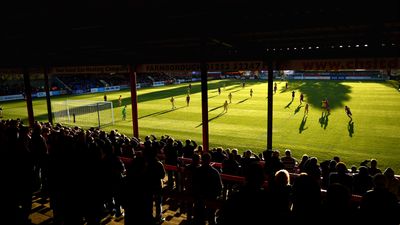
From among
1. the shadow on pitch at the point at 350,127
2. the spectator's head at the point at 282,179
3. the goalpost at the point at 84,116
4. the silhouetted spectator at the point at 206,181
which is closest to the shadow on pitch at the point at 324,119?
the shadow on pitch at the point at 350,127

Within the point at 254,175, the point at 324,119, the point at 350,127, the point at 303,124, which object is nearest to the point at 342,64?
the point at 254,175

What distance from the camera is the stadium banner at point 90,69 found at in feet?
43.8

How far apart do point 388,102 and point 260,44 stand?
2993 cm

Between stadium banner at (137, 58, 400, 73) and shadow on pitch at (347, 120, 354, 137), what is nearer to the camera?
stadium banner at (137, 58, 400, 73)

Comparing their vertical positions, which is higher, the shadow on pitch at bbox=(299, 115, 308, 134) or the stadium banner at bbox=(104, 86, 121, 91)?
the stadium banner at bbox=(104, 86, 121, 91)

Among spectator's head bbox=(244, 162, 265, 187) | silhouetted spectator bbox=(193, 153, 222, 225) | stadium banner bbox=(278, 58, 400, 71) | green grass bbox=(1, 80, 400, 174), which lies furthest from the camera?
green grass bbox=(1, 80, 400, 174)

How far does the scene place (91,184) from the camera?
5.15 metres

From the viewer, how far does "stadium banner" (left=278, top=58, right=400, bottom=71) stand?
319 inches

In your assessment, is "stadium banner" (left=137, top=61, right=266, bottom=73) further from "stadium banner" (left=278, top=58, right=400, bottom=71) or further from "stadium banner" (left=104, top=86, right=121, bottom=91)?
"stadium banner" (left=104, top=86, right=121, bottom=91)

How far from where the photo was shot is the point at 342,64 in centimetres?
863

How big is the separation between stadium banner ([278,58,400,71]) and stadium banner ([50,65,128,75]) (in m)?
6.99

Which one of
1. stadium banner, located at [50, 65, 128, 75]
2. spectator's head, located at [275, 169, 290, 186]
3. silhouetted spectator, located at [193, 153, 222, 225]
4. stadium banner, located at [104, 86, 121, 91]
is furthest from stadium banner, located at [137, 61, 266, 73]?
stadium banner, located at [104, 86, 121, 91]

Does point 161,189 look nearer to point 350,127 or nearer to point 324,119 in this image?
point 350,127

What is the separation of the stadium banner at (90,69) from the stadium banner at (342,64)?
6988 millimetres
